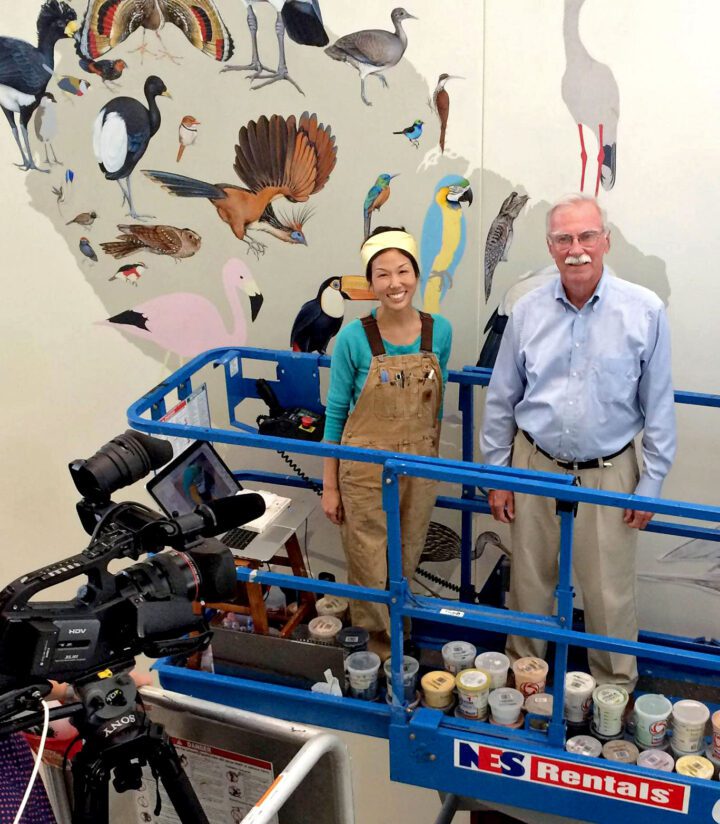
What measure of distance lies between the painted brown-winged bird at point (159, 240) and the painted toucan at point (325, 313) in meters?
0.47

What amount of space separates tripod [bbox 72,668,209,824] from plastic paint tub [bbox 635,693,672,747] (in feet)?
4.26

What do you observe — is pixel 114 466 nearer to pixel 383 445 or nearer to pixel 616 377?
pixel 383 445

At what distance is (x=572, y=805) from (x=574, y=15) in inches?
87.5

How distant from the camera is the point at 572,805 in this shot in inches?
98.1

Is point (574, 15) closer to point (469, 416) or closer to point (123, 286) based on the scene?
point (469, 416)

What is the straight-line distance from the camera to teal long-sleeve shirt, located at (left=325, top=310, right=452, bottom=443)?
283 cm

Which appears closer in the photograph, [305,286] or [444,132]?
[444,132]

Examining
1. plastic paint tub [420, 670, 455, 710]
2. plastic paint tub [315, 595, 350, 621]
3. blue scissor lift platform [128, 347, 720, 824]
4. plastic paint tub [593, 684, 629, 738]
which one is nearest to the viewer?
blue scissor lift platform [128, 347, 720, 824]

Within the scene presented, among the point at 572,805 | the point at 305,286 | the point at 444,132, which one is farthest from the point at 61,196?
the point at 572,805

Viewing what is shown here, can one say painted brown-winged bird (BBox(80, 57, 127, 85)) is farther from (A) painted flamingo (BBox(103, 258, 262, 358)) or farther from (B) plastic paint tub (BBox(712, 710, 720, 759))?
(B) plastic paint tub (BBox(712, 710, 720, 759))

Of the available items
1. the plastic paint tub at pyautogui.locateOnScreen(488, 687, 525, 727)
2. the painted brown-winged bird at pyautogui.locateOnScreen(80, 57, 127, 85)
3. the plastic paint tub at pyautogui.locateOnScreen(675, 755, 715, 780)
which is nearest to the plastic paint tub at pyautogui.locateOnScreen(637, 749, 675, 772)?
the plastic paint tub at pyautogui.locateOnScreen(675, 755, 715, 780)

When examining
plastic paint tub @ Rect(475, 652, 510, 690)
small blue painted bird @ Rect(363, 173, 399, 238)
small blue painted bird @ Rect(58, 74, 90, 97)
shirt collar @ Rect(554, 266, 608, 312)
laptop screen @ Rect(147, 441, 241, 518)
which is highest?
small blue painted bird @ Rect(58, 74, 90, 97)

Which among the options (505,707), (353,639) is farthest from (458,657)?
(353,639)

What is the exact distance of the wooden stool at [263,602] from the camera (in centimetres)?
293
